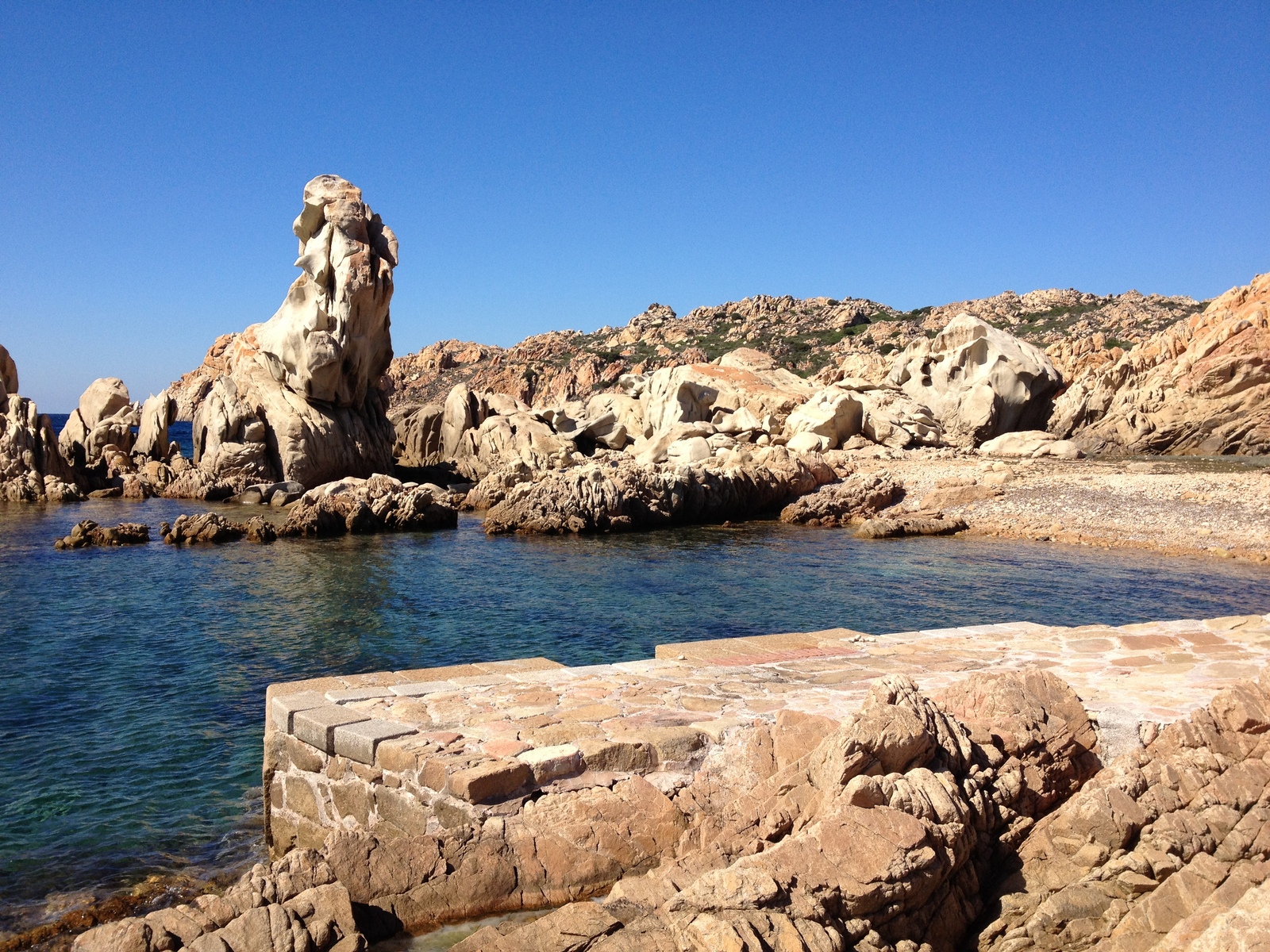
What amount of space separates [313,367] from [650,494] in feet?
42.3

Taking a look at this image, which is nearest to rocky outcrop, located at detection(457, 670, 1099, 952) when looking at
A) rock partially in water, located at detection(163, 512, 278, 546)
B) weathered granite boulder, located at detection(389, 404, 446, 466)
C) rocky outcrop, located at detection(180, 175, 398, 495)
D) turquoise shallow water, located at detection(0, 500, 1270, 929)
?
turquoise shallow water, located at detection(0, 500, 1270, 929)

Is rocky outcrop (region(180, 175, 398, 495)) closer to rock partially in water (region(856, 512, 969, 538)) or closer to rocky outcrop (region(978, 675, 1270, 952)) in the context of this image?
rock partially in water (region(856, 512, 969, 538))

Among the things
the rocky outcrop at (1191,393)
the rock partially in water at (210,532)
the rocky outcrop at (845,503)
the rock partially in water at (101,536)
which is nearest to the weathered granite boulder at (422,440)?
the rock partially in water at (210,532)

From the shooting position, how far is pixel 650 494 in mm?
24453

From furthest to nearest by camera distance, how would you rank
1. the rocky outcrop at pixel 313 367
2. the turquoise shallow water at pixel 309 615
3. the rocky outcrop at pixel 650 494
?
the rocky outcrop at pixel 313 367
the rocky outcrop at pixel 650 494
the turquoise shallow water at pixel 309 615

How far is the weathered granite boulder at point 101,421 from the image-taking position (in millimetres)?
35344

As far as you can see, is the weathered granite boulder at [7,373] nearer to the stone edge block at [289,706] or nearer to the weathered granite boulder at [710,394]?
the weathered granite boulder at [710,394]

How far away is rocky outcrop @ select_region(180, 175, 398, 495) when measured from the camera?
30.4 metres

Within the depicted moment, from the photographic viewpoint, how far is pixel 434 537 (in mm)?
22562

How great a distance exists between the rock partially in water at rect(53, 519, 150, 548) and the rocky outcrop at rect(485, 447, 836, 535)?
7.77m

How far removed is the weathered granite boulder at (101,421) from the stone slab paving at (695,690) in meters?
33.4

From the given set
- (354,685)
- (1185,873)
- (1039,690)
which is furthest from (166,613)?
(1185,873)

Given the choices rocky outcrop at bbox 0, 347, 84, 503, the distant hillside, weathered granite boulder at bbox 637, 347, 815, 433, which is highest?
the distant hillside

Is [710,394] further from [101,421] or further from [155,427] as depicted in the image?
[101,421]
